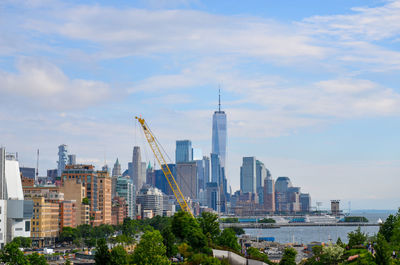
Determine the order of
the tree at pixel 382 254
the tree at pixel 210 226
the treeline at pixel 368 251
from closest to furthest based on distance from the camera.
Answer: the tree at pixel 382 254, the treeline at pixel 368 251, the tree at pixel 210 226

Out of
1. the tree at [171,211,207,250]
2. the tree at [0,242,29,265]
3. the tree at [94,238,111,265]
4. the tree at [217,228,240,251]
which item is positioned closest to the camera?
the tree at [0,242,29,265]

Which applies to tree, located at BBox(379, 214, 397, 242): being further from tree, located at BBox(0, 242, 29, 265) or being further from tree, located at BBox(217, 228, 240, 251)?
tree, located at BBox(0, 242, 29, 265)

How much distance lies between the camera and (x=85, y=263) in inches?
5433

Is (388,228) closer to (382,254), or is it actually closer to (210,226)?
(210,226)

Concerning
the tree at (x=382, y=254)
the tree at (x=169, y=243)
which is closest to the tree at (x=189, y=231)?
the tree at (x=169, y=243)

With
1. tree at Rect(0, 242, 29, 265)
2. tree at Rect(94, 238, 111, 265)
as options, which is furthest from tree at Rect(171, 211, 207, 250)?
tree at Rect(0, 242, 29, 265)

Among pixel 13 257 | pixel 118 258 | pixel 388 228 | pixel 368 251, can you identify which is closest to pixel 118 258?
pixel 118 258

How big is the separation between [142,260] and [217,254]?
31169 mm

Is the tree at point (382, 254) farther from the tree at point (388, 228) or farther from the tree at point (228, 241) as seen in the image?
the tree at point (228, 241)

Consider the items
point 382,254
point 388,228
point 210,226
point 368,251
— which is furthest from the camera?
point 210,226

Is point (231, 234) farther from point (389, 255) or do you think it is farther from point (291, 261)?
point (389, 255)

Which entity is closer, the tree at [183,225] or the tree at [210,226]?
the tree at [183,225]

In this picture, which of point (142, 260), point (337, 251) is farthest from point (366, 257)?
point (142, 260)

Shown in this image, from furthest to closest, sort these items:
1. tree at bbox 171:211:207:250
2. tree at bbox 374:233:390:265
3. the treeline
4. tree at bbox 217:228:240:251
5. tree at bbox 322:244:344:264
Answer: tree at bbox 217:228:240:251 < tree at bbox 171:211:207:250 < tree at bbox 322:244:344:264 < the treeline < tree at bbox 374:233:390:265
